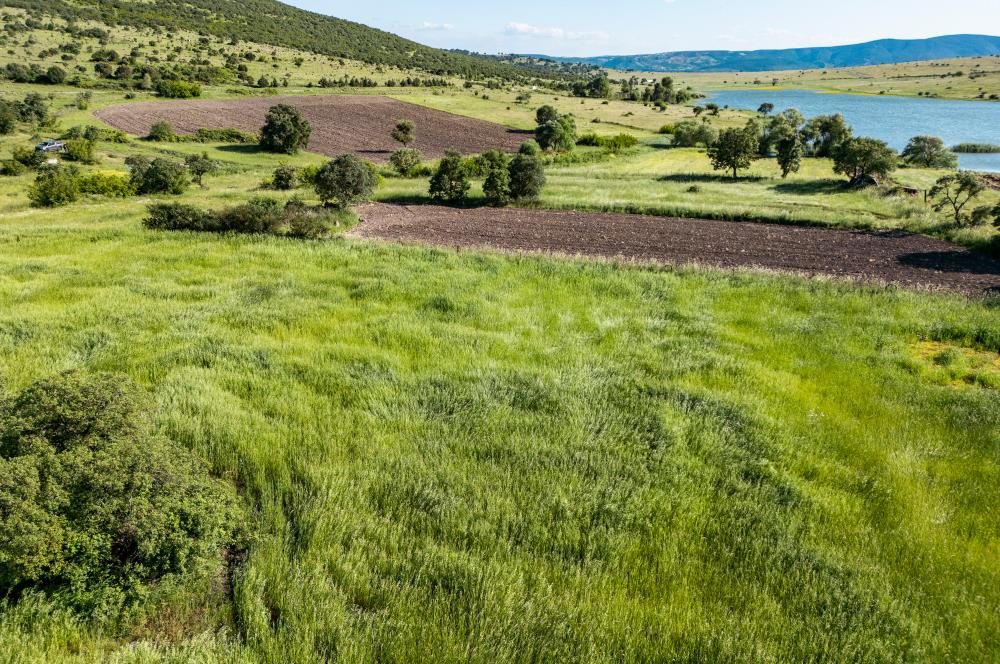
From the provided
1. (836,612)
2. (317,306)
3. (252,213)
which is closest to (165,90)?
(252,213)

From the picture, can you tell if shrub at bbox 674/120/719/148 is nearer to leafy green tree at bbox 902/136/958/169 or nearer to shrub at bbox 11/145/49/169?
leafy green tree at bbox 902/136/958/169

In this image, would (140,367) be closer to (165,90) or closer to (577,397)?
(577,397)

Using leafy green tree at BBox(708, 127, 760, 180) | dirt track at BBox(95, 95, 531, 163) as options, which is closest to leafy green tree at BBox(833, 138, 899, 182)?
leafy green tree at BBox(708, 127, 760, 180)

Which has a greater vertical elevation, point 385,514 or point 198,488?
point 198,488

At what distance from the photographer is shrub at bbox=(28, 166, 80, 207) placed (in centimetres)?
3297

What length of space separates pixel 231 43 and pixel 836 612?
194 m

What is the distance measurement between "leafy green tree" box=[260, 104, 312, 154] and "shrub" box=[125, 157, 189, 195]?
24743 millimetres

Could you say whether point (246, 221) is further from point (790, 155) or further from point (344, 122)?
point (344, 122)

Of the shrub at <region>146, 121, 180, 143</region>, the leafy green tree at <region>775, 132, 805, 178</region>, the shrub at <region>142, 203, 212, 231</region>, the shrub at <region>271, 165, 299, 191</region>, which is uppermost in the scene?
the shrub at <region>146, 121, 180, 143</region>

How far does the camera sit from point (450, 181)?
1369 inches

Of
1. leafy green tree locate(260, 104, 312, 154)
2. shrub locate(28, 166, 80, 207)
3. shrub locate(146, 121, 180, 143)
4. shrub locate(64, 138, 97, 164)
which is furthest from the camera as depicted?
shrub locate(146, 121, 180, 143)

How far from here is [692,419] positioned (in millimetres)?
8469

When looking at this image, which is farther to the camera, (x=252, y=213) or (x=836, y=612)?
(x=252, y=213)

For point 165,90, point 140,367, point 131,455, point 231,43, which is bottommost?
point 140,367
